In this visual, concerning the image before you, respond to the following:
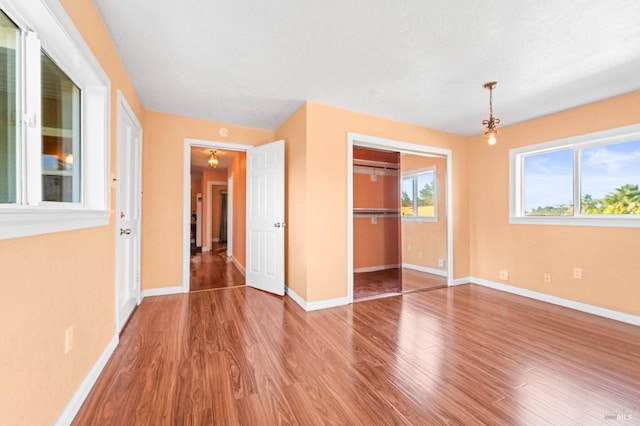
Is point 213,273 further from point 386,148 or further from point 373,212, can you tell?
point 386,148

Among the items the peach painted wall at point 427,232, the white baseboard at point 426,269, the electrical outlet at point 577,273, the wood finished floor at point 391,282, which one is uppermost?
the peach painted wall at point 427,232

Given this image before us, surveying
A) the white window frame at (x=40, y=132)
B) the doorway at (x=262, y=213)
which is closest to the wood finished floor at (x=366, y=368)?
the doorway at (x=262, y=213)

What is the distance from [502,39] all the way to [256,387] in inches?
117

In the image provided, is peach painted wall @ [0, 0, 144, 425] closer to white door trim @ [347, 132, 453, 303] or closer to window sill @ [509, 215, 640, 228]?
white door trim @ [347, 132, 453, 303]

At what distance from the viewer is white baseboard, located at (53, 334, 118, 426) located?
4.29 ft

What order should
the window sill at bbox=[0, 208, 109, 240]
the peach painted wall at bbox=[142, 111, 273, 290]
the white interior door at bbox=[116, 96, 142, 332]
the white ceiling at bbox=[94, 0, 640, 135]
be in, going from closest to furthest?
the window sill at bbox=[0, 208, 109, 240] < the white ceiling at bbox=[94, 0, 640, 135] < the white interior door at bbox=[116, 96, 142, 332] < the peach painted wall at bbox=[142, 111, 273, 290]

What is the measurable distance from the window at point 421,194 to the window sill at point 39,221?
12.7 feet

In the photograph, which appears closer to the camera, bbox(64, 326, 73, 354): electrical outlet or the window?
bbox(64, 326, 73, 354): electrical outlet

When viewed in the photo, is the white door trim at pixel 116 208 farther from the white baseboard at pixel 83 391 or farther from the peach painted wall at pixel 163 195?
the white baseboard at pixel 83 391

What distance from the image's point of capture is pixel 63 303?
1.34 m

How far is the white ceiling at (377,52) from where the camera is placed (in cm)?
168

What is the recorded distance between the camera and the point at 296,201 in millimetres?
3336

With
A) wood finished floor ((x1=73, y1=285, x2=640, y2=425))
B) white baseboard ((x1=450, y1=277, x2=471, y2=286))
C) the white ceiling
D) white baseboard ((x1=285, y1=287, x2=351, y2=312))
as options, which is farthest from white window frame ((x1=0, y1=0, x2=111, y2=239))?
white baseboard ((x1=450, y1=277, x2=471, y2=286))

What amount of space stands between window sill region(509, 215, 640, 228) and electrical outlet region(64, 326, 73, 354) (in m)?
4.77
